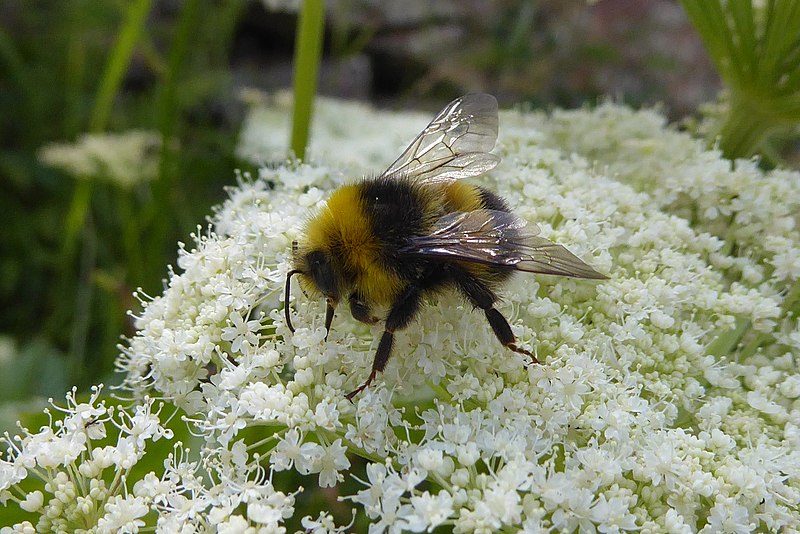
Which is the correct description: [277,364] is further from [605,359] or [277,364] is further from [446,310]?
[605,359]

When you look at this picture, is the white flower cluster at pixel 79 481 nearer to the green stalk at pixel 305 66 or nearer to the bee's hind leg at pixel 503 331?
the bee's hind leg at pixel 503 331

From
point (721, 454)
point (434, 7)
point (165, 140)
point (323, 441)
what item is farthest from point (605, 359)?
point (434, 7)

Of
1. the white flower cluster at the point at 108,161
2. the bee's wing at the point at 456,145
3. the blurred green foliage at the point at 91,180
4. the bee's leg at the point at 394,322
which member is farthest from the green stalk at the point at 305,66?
the bee's leg at the point at 394,322

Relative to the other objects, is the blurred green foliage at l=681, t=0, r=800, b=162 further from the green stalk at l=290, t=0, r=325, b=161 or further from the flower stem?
the green stalk at l=290, t=0, r=325, b=161

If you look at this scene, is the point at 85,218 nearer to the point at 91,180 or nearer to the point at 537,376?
the point at 91,180

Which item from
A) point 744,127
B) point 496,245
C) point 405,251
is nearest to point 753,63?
point 744,127
